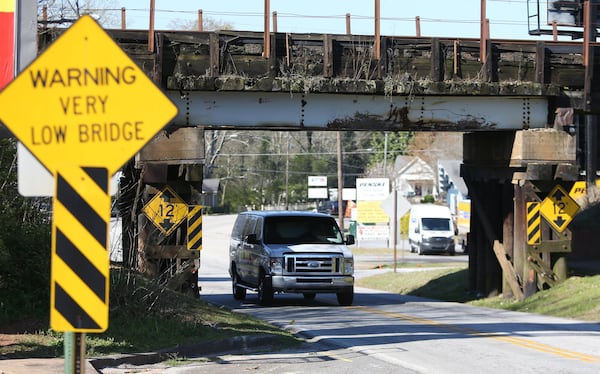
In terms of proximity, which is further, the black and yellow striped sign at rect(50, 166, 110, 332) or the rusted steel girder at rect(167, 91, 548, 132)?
the rusted steel girder at rect(167, 91, 548, 132)

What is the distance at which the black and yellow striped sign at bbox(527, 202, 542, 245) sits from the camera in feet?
79.0

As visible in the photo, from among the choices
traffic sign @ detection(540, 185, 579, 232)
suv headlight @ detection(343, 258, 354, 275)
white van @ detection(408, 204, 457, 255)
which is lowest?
white van @ detection(408, 204, 457, 255)

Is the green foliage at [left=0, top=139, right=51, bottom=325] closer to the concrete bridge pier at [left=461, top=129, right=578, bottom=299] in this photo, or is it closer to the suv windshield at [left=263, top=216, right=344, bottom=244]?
the suv windshield at [left=263, top=216, right=344, bottom=244]

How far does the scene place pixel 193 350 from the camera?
44.3 feet

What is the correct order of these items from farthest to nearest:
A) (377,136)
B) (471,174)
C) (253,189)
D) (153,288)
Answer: (377,136)
(253,189)
(471,174)
(153,288)

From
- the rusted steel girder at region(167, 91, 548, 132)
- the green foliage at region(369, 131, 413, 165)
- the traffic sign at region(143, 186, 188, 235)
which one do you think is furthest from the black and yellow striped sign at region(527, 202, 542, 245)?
the green foliage at region(369, 131, 413, 165)

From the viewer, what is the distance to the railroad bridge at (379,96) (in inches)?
870

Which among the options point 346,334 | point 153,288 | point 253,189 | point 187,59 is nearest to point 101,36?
point 153,288

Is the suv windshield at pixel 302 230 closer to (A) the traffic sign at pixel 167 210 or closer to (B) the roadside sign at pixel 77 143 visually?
(A) the traffic sign at pixel 167 210

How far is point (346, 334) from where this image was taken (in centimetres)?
1650

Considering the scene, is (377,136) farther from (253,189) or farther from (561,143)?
(561,143)

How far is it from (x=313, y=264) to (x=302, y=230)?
1.47 metres

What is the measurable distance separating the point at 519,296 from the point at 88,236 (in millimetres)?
19232

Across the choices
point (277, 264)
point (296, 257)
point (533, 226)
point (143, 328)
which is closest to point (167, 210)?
point (277, 264)
